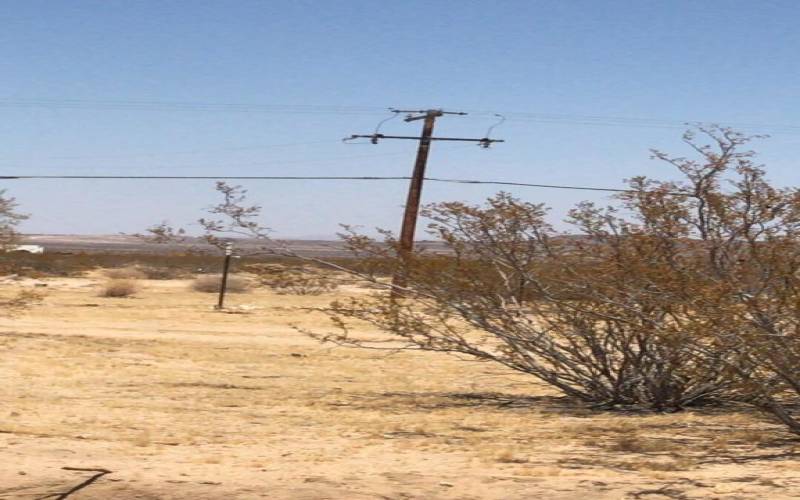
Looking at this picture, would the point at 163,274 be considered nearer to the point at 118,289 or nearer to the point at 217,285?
the point at 217,285

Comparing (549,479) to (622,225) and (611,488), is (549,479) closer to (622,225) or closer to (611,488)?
(611,488)

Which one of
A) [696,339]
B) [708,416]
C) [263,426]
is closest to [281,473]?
[263,426]

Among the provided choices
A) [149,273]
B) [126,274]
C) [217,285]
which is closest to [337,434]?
[217,285]

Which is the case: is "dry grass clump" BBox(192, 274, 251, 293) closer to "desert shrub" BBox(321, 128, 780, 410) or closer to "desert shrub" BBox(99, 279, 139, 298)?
"desert shrub" BBox(99, 279, 139, 298)

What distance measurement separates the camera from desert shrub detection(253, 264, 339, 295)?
14.1 meters

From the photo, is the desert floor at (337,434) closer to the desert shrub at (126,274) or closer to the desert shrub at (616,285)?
the desert shrub at (616,285)

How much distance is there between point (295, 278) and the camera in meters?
14.3

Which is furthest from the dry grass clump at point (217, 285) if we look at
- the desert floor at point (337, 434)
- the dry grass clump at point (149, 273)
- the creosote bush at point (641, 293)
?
the creosote bush at point (641, 293)

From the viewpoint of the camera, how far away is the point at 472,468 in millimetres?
9336

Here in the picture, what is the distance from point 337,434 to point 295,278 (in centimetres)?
309

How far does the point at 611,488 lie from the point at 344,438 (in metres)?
3.61

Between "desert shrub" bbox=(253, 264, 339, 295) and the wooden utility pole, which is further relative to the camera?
the wooden utility pole

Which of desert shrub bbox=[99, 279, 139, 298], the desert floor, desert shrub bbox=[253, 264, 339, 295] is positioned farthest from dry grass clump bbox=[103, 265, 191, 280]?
desert shrub bbox=[253, 264, 339, 295]

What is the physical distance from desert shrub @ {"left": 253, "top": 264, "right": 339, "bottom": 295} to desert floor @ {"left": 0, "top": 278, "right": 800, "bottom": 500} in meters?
1.45
